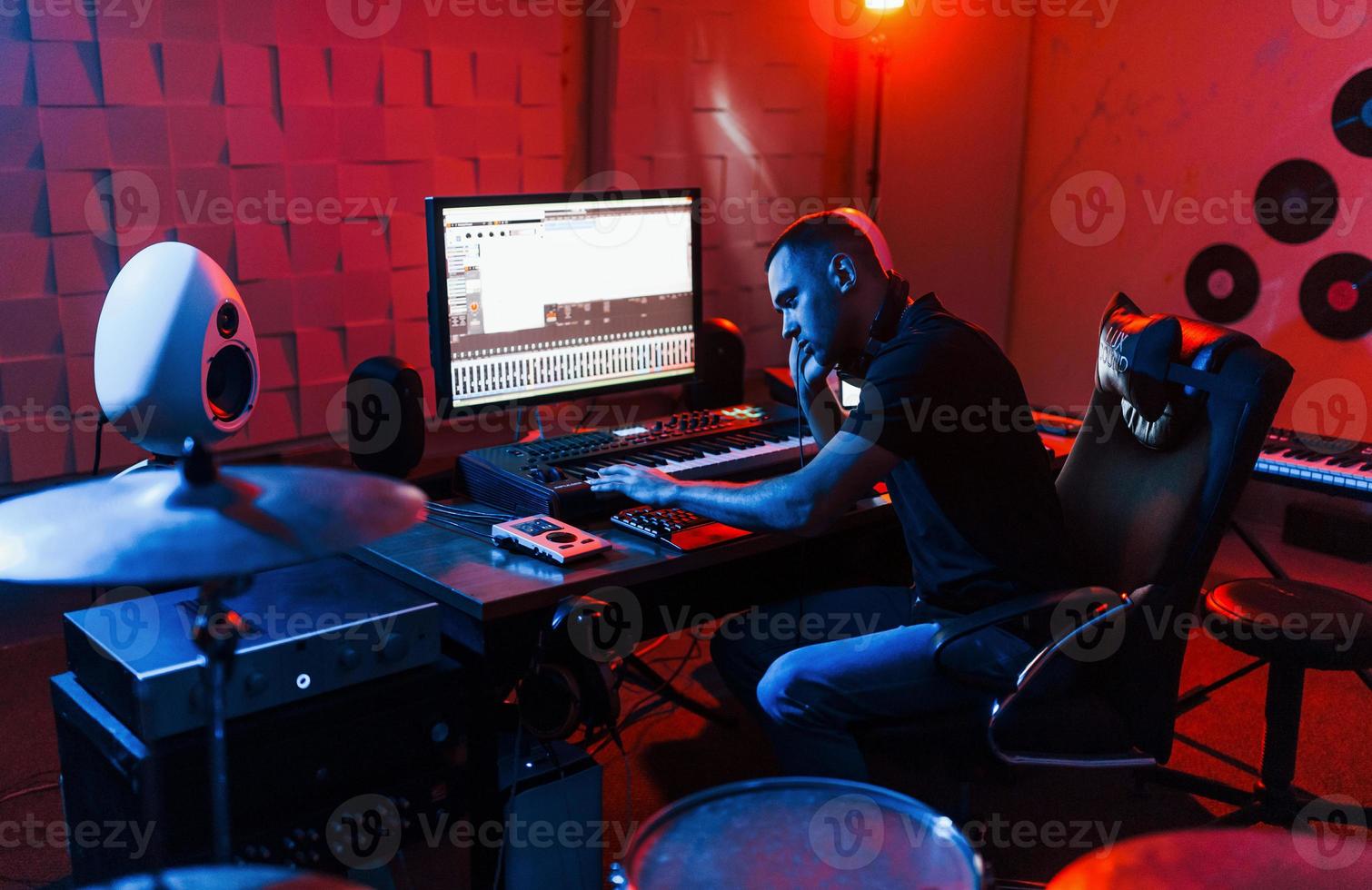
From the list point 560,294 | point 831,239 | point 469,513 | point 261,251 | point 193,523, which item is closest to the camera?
point 193,523

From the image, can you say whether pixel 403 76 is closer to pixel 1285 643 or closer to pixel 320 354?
pixel 320 354

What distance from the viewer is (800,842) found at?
4.31ft

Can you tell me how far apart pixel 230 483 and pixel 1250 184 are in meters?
3.80

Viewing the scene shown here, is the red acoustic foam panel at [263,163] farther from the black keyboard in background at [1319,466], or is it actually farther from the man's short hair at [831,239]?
the black keyboard in background at [1319,466]

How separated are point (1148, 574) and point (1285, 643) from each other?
62 cm

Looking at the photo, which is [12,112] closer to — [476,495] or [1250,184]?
[476,495]

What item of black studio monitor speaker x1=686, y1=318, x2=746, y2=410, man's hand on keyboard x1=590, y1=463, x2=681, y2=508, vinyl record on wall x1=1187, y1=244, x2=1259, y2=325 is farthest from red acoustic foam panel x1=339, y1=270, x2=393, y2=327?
vinyl record on wall x1=1187, y1=244, x2=1259, y2=325

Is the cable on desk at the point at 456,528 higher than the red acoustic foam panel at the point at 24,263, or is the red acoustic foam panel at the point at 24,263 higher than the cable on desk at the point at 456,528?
the red acoustic foam panel at the point at 24,263

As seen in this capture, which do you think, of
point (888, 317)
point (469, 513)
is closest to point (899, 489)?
point (888, 317)

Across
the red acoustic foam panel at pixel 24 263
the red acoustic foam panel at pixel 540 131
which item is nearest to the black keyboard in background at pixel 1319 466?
the red acoustic foam panel at pixel 540 131

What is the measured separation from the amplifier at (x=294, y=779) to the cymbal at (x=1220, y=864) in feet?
3.94

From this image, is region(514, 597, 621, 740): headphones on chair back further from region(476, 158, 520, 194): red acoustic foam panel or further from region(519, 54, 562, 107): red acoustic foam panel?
region(519, 54, 562, 107): red acoustic foam panel

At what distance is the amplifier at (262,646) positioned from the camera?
1753 mm

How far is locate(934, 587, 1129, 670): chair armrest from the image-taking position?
1.99 metres
